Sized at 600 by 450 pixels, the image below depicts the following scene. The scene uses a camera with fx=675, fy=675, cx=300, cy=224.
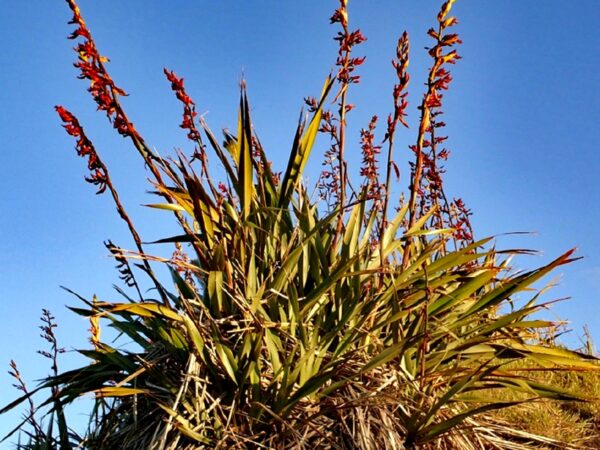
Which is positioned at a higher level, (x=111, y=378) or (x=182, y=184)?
(x=182, y=184)

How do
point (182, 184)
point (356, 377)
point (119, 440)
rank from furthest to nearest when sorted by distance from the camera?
point (182, 184), point (119, 440), point (356, 377)

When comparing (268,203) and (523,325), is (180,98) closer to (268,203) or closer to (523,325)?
(268,203)

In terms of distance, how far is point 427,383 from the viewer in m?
3.30

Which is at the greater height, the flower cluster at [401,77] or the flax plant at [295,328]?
the flower cluster at [401,77]

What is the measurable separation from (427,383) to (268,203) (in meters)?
1.26

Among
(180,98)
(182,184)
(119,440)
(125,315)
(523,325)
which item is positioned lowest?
(119,440)

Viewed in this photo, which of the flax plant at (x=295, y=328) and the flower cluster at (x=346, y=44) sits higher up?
the flower cluster at (x=346, y=44)

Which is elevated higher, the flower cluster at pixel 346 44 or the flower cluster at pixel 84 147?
the flower cluster at pixel 346 44

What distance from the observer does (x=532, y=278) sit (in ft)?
11.8

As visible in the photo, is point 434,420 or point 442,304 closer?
point 434,420

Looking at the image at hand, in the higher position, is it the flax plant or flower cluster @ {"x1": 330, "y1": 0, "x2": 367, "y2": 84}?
flower cluster @ {"x1": 330, "y1": 0, "x2": 367, "y2": 84}

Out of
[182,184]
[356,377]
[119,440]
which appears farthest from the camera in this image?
[182,184]

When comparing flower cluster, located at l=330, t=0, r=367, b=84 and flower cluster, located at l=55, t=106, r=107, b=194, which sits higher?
flower cluster, located at l=330, t=0, r=367, b=84

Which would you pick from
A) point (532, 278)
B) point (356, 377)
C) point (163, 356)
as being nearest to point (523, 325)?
point (532, 278)
